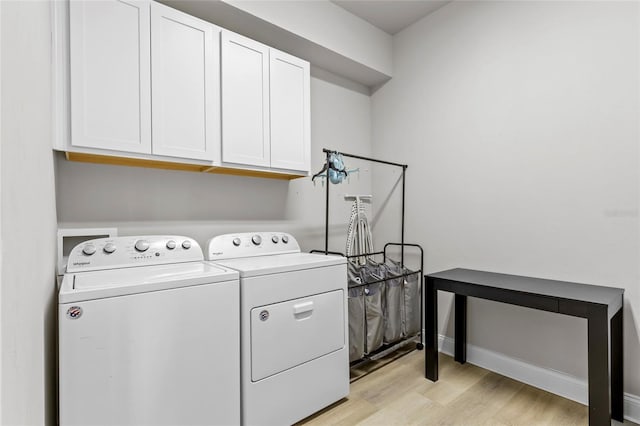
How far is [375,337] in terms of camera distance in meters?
2.23

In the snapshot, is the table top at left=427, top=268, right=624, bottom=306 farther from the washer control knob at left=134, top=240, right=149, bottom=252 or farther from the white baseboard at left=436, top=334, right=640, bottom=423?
the washer control knob at left=134, top=240, right=149, bottom=252

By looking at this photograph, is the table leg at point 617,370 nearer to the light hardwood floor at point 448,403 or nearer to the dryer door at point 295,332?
the light hardwood floor at point 448,403

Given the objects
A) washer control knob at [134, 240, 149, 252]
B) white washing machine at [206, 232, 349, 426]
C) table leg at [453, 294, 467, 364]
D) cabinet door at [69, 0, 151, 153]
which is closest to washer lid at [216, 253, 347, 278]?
white washing machine at [206, 232, 349, 426]

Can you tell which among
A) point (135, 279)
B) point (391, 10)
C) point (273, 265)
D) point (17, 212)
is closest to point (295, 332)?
point (273, 265)

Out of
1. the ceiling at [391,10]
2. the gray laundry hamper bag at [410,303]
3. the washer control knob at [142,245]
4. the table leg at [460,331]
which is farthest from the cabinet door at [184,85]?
the table leg at [460,331]

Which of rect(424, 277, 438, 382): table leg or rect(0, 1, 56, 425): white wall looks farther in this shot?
rect(424, 277, 438, 382): table leg

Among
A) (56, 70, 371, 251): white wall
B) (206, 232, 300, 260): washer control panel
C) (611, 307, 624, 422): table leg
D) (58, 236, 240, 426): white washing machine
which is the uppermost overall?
(56, 70, 371, 251): white wall

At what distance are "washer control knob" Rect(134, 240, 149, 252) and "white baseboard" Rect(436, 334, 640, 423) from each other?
232 centimetres

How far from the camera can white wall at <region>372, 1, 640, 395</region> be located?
1791 mm

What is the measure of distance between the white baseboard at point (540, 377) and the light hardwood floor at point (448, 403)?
46 mm

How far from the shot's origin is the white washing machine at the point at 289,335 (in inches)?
60.6

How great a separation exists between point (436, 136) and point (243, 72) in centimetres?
162

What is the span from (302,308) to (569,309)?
52.8 inches

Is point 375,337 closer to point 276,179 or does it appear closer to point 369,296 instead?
point 369,296
